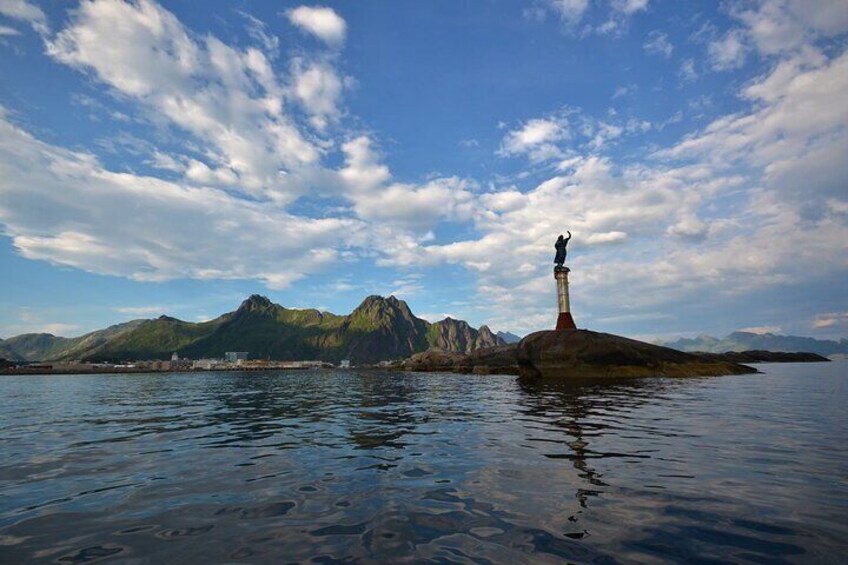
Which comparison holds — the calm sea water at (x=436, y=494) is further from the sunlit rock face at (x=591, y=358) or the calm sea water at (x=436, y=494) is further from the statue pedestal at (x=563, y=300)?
the statue pedestal at (x=563, y=300)

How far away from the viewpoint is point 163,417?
2464 centimetres

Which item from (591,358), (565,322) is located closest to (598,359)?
(591,358)

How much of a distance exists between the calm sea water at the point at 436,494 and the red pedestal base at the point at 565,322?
43.4 m

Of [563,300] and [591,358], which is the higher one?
[563,300]

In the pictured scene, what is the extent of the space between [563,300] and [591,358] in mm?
13495

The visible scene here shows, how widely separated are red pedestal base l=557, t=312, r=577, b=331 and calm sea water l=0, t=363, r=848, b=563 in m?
43.4

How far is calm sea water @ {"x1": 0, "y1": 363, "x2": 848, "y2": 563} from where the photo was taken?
6.42 meters

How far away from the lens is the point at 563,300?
6531 cm

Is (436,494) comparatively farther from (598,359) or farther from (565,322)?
(565,322)

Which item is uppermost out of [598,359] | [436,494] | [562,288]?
[562,288]

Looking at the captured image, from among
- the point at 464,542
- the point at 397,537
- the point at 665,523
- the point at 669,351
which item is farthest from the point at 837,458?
the point at 669,351

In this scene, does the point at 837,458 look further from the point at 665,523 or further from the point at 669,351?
the point at 669,351

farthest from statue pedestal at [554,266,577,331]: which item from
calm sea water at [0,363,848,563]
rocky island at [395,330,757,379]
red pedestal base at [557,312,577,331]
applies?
calm sea water at [0,363,848,563]

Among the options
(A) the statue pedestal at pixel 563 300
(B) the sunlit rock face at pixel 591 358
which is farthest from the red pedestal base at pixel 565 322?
(B) the sunlit rock face at pixel 591 358
